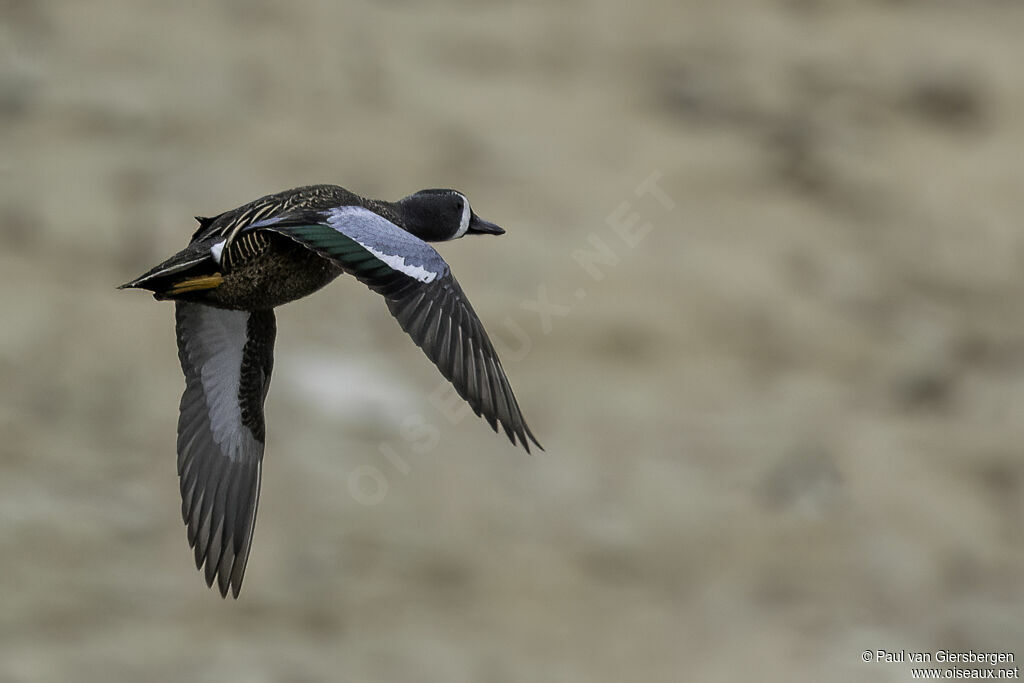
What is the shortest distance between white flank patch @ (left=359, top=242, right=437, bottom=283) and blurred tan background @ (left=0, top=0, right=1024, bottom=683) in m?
9.32

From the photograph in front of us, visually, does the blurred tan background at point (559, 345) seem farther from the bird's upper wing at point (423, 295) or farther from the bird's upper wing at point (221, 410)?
the bird's upper wing at point (423, 295)

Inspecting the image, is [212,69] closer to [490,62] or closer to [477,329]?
[490,62]

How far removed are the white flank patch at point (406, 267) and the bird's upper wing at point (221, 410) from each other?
1.21 m

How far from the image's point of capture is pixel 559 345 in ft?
56.3

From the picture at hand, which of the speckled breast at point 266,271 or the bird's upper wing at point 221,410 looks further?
the bird's upper wing at point 221,410

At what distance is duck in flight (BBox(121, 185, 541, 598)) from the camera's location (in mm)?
5246

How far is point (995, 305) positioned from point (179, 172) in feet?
32.9

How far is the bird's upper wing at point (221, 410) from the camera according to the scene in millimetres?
6207

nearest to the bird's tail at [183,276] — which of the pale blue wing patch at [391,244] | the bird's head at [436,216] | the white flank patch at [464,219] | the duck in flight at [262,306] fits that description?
the duck in flight at [262,306]

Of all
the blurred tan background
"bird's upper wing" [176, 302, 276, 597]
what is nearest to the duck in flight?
"bird's upper wing" [176, 302, 276, 597]

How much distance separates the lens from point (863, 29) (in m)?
21.3

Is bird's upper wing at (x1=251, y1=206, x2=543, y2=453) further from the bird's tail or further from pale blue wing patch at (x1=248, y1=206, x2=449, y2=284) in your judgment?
the bird's tail

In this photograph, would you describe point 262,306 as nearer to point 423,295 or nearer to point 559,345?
point 423,295

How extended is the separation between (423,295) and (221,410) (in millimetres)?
1484
